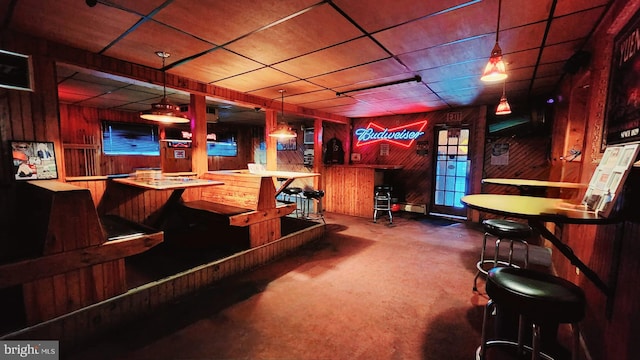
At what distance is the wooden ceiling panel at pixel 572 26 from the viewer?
7.92 feet

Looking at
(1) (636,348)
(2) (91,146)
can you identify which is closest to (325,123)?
(2) (91,146)

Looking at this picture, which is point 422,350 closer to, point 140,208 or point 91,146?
point 140,208

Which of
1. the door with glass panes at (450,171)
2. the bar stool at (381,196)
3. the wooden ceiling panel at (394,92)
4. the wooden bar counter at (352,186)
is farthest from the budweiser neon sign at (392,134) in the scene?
the wooden ceiling panel at (394,92)

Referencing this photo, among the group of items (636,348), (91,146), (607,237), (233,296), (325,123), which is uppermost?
(325,123)

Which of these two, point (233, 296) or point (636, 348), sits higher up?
point (636, 348)

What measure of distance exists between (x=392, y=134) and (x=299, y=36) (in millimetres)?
5552

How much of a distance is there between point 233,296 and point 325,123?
23.6 ft

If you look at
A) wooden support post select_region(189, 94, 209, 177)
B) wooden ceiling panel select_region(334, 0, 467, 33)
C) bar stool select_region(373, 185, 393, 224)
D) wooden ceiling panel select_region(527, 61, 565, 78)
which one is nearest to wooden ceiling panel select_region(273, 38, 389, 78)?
wooden ceiling panel select_region(334, 0, 467, 33)

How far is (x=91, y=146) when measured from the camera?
7.40 m

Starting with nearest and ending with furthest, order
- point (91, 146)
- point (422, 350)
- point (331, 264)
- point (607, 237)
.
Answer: point (607, 237), point (422, 350), point (331, 264), point (91, 146)

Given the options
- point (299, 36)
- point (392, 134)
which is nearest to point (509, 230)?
point (299, 36)

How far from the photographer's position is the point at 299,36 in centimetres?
285

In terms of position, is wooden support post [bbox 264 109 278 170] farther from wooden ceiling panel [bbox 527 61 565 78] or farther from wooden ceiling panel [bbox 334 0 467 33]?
wooden ceiling panel [bbox 527 61 565 78]

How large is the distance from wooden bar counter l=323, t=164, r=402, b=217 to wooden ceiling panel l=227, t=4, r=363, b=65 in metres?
4.09
